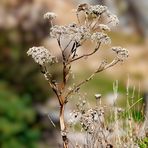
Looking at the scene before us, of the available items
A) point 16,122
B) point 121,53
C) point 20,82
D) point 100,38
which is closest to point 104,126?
point 121,53

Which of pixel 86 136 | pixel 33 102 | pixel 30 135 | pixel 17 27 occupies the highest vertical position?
pixel 17 27

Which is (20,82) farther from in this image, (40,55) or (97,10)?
(40,55)

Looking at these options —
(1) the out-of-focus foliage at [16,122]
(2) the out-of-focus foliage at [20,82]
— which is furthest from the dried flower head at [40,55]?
(1) the out-of-focus foliage at [16,122]

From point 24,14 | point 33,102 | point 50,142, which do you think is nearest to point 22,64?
point 33,102

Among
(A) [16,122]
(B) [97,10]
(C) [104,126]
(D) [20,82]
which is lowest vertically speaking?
(C) [104,126]

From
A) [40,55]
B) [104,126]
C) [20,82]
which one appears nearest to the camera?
[40,55]

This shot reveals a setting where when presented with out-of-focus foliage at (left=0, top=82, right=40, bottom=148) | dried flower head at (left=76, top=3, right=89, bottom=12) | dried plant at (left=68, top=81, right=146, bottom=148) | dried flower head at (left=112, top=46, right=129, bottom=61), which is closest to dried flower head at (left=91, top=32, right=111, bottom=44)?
dried flower head at (left=112, top=46, right=129, bottom=61)

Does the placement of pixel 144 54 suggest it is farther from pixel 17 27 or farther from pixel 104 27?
pixel 104 27

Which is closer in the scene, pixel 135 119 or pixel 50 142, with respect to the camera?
pixel 135 119
